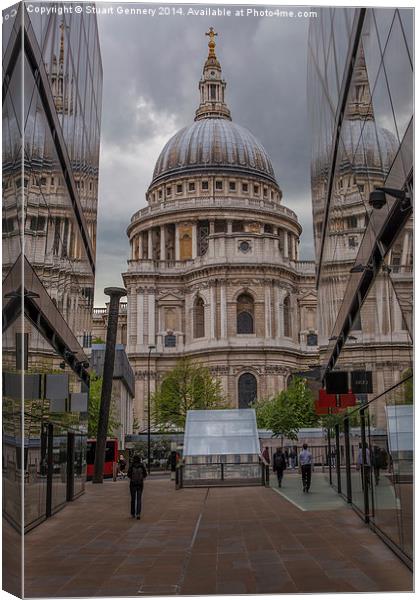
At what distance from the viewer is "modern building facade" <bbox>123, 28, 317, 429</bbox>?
21375mm

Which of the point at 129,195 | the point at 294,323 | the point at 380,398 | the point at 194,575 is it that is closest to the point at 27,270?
the point at 129,195

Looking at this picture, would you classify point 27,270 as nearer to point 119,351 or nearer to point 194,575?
point 194,575

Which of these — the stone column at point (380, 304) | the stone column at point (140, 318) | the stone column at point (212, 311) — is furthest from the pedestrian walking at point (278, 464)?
the stone column at point (380, 304)

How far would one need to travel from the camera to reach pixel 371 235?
1247cm

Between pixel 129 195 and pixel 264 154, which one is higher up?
pixel 264 154

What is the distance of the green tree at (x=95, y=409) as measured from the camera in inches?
944

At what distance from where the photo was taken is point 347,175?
1505 centimetres

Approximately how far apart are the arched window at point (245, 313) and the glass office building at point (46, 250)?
4.55 m

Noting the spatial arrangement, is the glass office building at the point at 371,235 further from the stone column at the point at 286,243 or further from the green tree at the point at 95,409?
the green tree at the point at 95,409

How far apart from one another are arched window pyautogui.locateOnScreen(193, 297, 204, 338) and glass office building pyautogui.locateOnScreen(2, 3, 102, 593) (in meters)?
3.70

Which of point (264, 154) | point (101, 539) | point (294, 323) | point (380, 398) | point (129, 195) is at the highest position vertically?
point (264, 154)

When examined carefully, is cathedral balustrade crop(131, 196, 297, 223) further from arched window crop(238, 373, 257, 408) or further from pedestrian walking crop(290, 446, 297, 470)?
pedestrian walking crop(290, 446, 297, 470)

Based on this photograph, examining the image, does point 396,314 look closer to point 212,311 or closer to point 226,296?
point 212,311

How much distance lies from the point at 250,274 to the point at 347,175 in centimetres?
729
